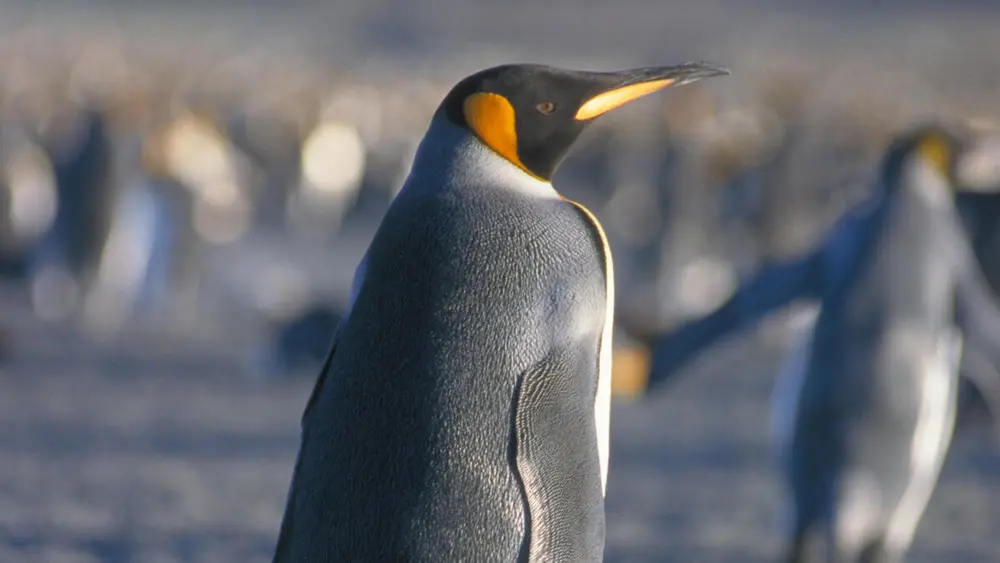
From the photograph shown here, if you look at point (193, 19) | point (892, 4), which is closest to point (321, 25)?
point (193, 19)

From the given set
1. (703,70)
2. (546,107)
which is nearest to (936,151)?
(703,70)

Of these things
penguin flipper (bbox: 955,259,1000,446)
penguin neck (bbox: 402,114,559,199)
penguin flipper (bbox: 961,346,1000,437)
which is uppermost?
penguin neck (bbox: 402,114,559,199)

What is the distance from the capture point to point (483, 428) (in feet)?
8.70

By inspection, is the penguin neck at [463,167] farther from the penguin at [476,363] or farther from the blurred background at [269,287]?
the blurred background at [269,287]

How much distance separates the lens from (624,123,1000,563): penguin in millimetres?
4461

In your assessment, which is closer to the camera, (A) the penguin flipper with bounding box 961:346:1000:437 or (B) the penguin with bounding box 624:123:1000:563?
(B) the penguin with bounding box 624:123:1000:563

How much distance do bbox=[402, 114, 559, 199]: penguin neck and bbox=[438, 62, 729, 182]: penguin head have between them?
1cm

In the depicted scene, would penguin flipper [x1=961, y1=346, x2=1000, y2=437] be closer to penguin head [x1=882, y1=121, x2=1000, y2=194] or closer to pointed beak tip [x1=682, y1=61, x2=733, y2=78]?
penguin head [x1=882, y1=121, x2=1000, y2=194]

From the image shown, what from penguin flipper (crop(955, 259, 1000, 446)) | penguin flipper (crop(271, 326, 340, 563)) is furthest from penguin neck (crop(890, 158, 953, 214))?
penguin flipper (crop(271, 326, 340, 563))

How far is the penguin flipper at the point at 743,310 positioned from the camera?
481cm

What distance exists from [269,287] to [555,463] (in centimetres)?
902

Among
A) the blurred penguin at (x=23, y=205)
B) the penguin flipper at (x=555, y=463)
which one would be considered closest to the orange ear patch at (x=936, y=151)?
the penguin flipper at (x=555, y=463)

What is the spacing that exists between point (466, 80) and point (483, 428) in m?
0.54

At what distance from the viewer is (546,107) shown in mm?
2803
